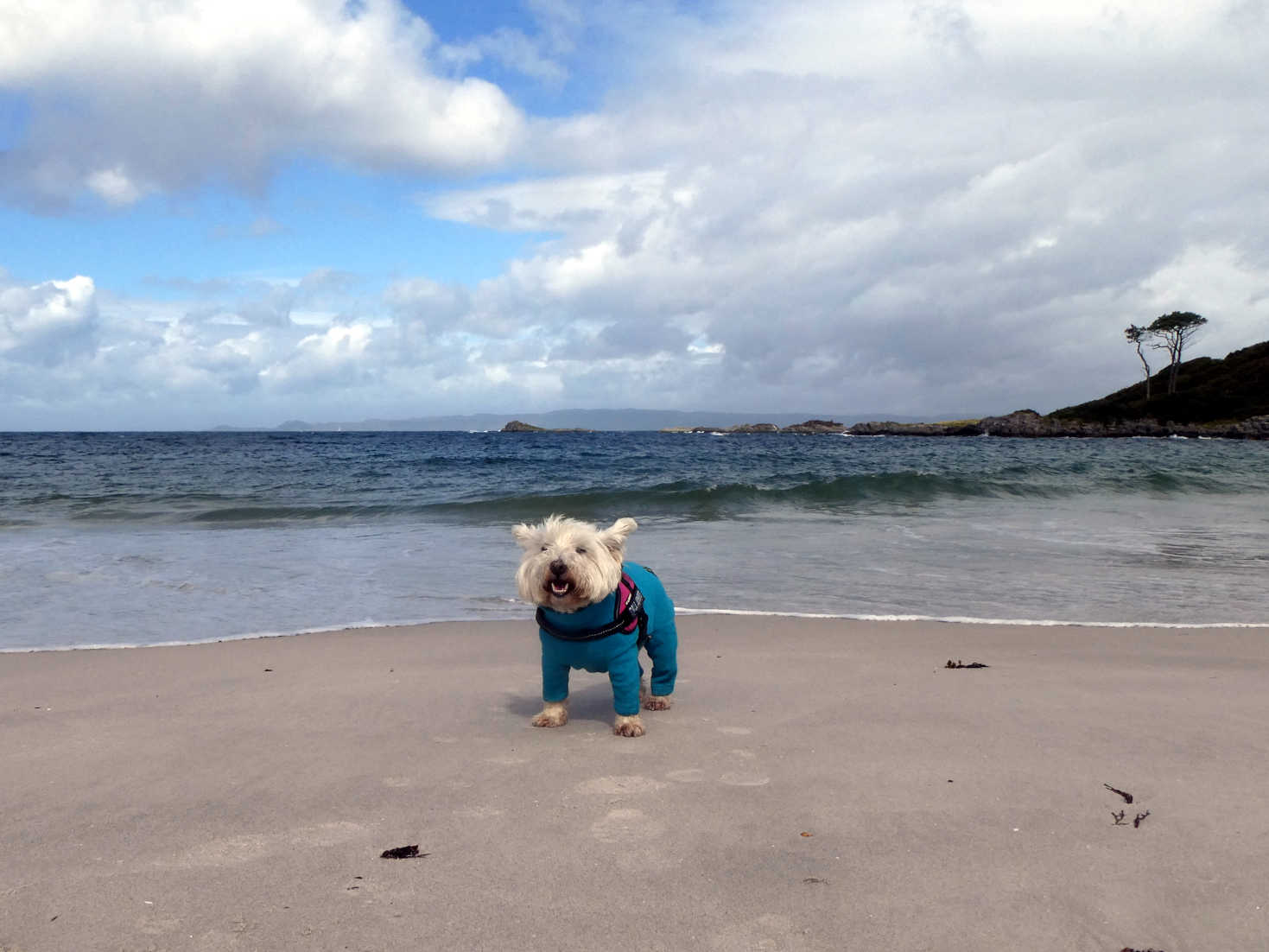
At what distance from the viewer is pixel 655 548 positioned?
495 inches

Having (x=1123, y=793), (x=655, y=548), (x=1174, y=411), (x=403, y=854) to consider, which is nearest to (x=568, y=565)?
(x=403, y=854)

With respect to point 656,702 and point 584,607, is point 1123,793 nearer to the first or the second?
point 656,702

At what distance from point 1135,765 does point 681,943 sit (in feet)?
7.77

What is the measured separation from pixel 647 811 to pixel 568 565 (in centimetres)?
123

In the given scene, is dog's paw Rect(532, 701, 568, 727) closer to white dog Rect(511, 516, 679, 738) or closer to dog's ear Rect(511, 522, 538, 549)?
white dog Rect(511, 516, 679, 738)

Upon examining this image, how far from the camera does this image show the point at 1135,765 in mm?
3730

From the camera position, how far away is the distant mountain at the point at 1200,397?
7812 cm

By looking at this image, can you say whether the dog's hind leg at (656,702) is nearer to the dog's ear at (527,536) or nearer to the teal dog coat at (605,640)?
the teal dog coat at (605,640)

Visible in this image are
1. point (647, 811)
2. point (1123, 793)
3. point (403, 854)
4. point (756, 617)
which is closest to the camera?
point (403, 854)

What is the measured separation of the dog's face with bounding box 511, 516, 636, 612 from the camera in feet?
13.6

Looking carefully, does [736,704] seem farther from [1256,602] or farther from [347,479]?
[347,479]

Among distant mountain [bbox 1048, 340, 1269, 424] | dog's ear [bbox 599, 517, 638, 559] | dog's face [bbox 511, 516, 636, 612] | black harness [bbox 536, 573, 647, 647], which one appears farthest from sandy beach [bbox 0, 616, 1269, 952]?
distant mountain [bbox 1048, 340, 1269, 424]

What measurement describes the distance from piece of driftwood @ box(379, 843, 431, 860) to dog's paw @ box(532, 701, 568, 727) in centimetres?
157

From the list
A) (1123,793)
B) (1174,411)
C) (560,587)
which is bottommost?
(1123,793)
